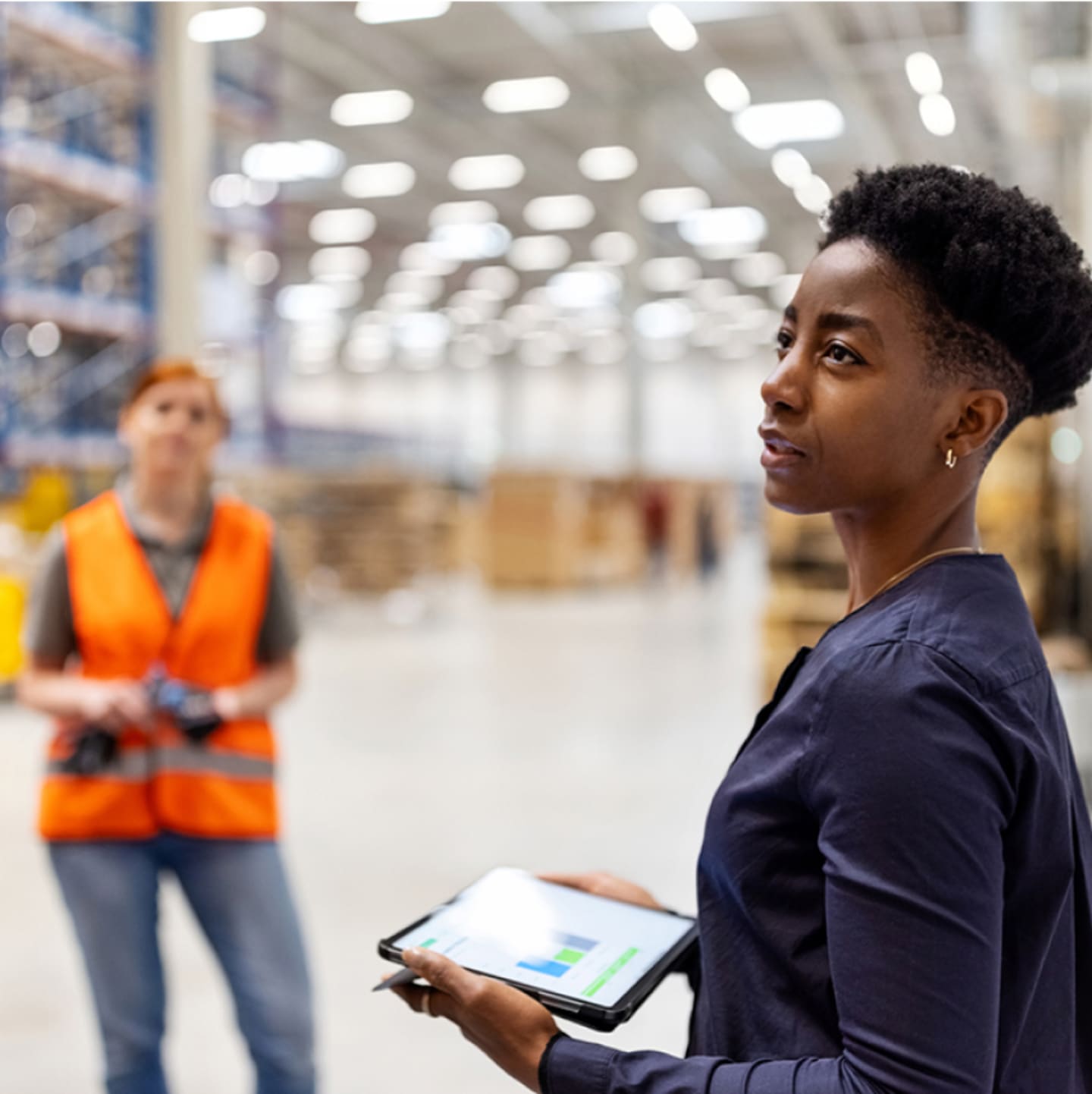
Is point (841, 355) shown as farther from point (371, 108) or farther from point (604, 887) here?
point (371, 108)

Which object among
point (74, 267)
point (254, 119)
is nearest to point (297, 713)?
point (74, 267)

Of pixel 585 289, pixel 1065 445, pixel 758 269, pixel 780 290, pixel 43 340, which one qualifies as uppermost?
pixel 758 269

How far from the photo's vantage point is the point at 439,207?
2541 cm

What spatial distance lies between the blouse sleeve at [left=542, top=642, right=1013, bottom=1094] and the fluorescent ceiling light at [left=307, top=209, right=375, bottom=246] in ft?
85.4

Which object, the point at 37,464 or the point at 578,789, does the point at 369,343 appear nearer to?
the point at 37,464

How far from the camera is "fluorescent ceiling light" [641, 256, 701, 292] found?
30.5m

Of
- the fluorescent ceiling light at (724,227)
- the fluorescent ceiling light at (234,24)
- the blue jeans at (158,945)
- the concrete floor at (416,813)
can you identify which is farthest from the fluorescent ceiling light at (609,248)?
the blue jeans at (158,945)

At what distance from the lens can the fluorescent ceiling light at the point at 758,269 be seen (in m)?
29.8

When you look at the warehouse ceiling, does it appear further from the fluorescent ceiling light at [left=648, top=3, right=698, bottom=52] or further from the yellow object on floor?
the yellow object on floor

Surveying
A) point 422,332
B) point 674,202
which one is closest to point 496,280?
point 422,332

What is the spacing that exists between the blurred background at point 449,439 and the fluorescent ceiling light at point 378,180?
107mm

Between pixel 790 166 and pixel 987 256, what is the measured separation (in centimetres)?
2163

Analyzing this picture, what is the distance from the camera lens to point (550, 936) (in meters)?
1.35

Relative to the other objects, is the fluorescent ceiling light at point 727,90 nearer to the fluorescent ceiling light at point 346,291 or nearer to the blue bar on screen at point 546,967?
the fluorescent ceiling light at point 346,291
